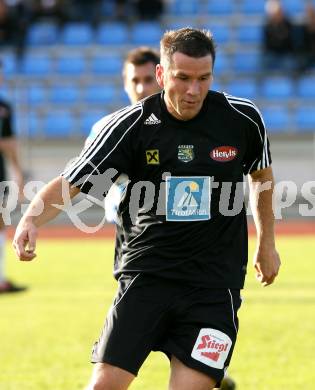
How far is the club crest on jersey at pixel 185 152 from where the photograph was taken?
483cm

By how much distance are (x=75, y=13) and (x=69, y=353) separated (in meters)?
17.9

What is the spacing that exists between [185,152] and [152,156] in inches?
6.4

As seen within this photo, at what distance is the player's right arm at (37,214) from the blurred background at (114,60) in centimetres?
1682

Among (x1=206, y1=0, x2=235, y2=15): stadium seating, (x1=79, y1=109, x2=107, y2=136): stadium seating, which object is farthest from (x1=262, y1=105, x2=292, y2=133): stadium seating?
(x1=79, y1=109, x2=107, y2=136): stadium seating

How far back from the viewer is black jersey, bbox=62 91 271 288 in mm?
4836

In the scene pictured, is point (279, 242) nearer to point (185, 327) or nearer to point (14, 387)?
point (14, 387)

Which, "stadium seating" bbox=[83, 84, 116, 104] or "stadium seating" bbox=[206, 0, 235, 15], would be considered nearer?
"stadium seating" bbox=[83, 84, 116, 104]

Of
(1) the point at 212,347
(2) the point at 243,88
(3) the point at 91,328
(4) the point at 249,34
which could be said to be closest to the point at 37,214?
(1) the point at 212,347

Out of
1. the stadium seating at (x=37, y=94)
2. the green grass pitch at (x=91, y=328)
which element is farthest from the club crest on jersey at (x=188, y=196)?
the stadium seating at (x=37, y=94)

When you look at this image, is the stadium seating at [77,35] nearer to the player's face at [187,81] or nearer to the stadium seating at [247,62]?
the stadium seating at [247,62]

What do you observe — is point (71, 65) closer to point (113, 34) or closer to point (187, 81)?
point (113, 34)

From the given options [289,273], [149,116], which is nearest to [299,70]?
[289,273]

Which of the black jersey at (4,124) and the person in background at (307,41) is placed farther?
the person in background at (307,41)

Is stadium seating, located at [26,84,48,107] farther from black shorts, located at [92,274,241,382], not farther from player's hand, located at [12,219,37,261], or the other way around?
player's hand, located at [12,219,37,261]
